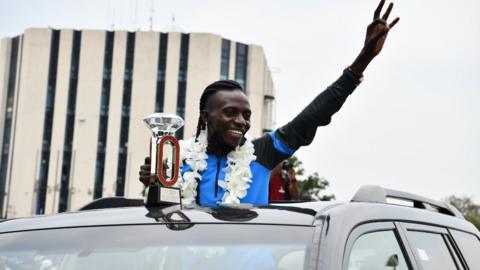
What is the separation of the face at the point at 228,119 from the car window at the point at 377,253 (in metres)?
1.21

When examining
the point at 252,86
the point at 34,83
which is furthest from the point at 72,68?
the point at 252,86

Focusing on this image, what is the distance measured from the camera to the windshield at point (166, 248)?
8.19ft

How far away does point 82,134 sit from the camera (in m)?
60.6

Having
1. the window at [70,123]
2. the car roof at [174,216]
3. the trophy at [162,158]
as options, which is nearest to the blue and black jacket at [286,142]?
the trophy at [162,158]

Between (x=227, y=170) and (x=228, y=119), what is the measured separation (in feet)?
0.77

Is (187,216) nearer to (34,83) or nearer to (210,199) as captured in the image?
(210,199)

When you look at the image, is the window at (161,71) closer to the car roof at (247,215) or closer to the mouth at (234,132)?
the mouth at (234,132)

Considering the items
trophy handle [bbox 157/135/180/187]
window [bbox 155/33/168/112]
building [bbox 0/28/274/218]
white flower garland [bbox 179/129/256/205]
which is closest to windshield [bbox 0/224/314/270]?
trophy handle [bbox 157/135/180/187]

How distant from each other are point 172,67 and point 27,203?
13994 millimetres

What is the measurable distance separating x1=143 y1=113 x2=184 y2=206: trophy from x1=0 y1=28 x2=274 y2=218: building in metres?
56.4

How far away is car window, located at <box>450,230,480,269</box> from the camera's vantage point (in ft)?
11.5

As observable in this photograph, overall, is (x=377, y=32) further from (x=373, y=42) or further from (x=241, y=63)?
(x=241, y=63)

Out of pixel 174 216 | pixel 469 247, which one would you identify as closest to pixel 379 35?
pixel 469 247

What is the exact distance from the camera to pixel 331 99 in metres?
3.99
